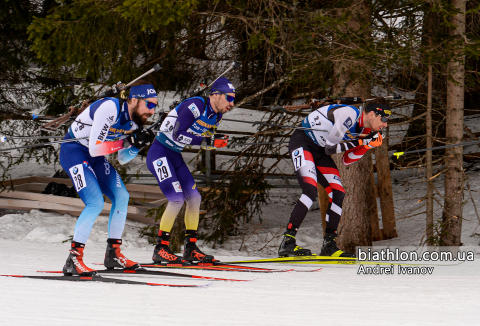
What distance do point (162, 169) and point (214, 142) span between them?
671mm

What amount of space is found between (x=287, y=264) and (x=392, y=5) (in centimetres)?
437

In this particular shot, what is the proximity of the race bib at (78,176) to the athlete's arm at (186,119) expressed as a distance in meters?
1.19

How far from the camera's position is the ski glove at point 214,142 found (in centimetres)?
595

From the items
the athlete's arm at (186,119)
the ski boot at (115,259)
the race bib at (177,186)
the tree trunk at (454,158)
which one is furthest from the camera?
the tree trunk at (454,158)

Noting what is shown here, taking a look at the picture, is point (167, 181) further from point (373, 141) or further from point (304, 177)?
point (373, 141)

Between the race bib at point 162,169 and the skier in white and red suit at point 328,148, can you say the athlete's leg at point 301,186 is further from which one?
the race bib at point 162,169

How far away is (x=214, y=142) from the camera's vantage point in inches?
235

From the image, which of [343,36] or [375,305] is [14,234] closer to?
[343,36]

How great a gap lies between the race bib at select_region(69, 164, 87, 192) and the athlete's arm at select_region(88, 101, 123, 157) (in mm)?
266

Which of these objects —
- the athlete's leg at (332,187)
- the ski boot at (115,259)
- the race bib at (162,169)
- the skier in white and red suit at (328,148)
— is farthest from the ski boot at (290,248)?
the ski boot at (115,259)

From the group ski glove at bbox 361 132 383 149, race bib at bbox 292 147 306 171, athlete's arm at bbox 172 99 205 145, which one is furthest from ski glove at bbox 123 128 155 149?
ski glove at bbox 361 132 383 149

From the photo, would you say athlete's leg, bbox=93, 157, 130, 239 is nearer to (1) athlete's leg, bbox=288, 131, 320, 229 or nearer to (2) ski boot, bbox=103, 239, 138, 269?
(2) ski boot, bbox=103, 239, 138, 269

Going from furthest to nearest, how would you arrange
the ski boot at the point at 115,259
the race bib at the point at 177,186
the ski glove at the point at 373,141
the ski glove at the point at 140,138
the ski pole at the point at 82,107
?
the ski glove at the point at 373,141 → the race bib at the point at 177,186 → the ski boot at the point at 115,259 → the ski pole at the point at 82,107 → the ski glove at the point at 140,138

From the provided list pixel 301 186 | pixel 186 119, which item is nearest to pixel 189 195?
pixel 186 119
